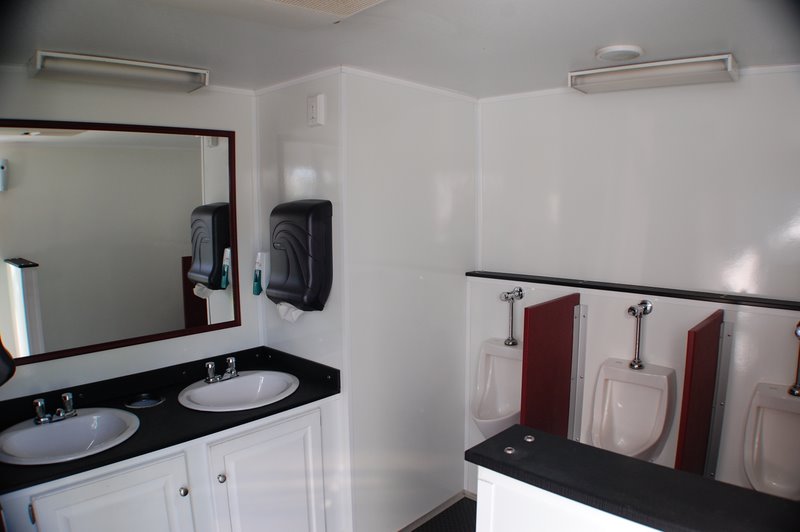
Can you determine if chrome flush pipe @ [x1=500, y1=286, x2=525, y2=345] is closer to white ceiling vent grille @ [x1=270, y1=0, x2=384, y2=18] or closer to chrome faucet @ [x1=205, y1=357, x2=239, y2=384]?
chrome faucet @ [x1=205, y1=357, x2=239, y2=384]

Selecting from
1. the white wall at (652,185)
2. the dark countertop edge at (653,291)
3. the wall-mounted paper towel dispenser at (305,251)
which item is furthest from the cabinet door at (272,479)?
the white wall at (652,185)

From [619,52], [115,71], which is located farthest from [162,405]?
[619,52]

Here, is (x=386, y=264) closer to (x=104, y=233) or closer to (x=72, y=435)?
(x=104, y=233)

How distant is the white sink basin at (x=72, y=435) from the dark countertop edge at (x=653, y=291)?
72.8 inches

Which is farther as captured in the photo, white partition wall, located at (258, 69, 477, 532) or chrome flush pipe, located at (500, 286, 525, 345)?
chrome flush pipe, located at (500, 286, 525, 345)

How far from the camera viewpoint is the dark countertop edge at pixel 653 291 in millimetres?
2090

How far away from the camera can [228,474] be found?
82.0 inches

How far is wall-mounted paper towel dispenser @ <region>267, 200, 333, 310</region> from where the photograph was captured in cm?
225

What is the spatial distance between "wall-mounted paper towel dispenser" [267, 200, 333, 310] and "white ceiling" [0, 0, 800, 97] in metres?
0.61

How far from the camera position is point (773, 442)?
2066 mm

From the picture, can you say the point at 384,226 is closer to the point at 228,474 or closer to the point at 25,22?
the point at 228,474

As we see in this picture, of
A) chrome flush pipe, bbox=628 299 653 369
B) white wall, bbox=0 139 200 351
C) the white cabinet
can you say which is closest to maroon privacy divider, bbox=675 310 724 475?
chrome flush pipe, bbox=628 299 653 369

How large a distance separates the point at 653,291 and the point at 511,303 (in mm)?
699

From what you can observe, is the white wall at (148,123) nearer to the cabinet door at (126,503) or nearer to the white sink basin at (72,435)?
the white sink basin at (72,435)
